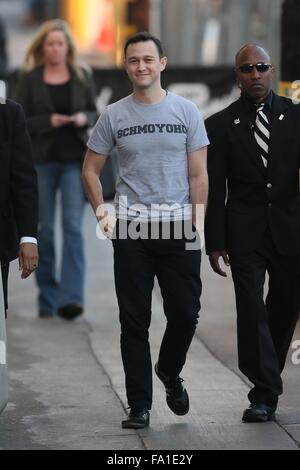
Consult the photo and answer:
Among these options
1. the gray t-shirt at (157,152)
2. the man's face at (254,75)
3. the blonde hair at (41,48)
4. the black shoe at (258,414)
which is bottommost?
the black shoe at (258,414)

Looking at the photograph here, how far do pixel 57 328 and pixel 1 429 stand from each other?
317 cm

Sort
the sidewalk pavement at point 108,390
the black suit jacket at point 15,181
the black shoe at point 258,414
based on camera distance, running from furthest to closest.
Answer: the black shoe at point 258,414 → the black suit jacket at point 15,181 → the sidewalk pavement at point 108,390

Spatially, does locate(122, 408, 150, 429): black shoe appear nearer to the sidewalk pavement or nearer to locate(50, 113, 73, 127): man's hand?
the sidewalk pavement

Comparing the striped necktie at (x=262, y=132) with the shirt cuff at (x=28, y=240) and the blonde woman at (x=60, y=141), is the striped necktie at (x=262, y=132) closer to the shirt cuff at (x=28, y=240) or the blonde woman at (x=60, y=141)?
the shirt cuff at (x=28, y=240)

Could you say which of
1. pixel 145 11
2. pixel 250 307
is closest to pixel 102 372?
pixel 250 307

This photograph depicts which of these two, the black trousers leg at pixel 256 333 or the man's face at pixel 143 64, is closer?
the man's face at pixel 143 64

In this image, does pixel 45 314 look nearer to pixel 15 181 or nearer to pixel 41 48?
pixel 41 48

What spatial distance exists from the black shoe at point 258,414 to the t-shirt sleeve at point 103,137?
1.48 metres

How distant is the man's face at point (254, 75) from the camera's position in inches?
276

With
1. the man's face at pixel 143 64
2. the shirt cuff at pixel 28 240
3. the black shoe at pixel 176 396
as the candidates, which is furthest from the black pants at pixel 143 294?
the man's face at pixel 143 64

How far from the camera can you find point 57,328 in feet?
33.2

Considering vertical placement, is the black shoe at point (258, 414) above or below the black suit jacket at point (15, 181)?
below

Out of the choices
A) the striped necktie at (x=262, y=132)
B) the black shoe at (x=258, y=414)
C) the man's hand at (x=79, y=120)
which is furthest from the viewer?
the man's hand at (x=79, y=120)

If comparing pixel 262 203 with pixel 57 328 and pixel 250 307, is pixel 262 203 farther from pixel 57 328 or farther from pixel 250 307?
pixel 57 328
